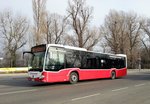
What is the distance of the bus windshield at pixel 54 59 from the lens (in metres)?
20.6

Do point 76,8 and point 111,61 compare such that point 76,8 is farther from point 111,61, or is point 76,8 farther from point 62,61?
point 62,61

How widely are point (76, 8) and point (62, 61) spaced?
44516 millimetres

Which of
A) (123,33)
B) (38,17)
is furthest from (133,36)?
(38,17)

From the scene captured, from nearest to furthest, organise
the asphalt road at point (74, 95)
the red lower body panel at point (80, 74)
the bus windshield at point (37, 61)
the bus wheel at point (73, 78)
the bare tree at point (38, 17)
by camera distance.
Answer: the asphalt road at point (74, 95) → the red lower body panel at point (80, 74) → the bus windshield at point (37, 61) → the bus wheel at point (73, 78) → the bare tree at point (38, 17)

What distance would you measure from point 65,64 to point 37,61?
87.2 inches

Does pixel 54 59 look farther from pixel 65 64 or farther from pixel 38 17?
pixel 38 17

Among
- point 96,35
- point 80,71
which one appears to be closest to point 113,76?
point 80,71

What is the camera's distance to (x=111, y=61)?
95.7 ft

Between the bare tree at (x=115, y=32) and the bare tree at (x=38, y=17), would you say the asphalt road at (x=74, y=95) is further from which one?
the bare tree at (x=115, y=32)

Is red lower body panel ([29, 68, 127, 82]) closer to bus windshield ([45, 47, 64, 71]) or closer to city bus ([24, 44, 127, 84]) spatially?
city bus ([24, 44, 127, 84])

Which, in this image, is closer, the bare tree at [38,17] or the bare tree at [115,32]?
the bare tree at [38,17]

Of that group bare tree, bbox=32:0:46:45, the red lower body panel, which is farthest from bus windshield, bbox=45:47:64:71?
bare tree, bbox=32:0:46:45

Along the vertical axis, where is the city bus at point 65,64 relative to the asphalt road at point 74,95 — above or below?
above

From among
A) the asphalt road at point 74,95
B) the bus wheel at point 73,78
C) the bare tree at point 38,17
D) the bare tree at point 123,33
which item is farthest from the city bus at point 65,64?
the bare tree at point 123,33
